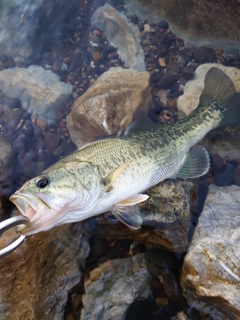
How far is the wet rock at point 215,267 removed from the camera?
10.0 feet

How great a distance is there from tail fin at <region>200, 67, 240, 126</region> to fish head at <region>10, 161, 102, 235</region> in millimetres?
2262

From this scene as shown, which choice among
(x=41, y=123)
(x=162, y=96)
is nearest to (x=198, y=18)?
(x=162, y=96)

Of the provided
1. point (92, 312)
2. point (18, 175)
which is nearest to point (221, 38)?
point (18, 175)

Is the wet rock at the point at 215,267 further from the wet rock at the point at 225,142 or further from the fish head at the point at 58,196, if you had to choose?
the wet rock at the point at 225,142

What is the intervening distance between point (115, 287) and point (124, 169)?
1.47 m

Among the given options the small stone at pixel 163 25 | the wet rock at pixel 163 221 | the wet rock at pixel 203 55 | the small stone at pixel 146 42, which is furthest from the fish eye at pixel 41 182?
the small stone at pixel 163 25

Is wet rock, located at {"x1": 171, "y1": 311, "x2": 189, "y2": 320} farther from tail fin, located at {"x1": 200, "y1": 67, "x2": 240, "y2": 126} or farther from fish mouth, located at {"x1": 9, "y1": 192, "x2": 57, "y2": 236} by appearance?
tail fin, located at {"x1": 200, "y1": 67, "x2": 240, "y2": 126}

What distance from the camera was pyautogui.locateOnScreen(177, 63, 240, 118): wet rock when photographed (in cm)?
496

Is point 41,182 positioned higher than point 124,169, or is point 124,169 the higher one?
point 41,182

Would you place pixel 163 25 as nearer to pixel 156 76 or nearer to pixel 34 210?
pixel 156 76

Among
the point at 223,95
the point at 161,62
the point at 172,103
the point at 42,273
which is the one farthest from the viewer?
the point at 161,62

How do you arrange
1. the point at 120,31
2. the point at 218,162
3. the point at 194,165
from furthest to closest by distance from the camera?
the point at 120,31 < the point at 218,162 < the point at 194,165

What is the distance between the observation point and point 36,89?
554 cm

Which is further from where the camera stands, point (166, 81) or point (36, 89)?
point (36, 89)
